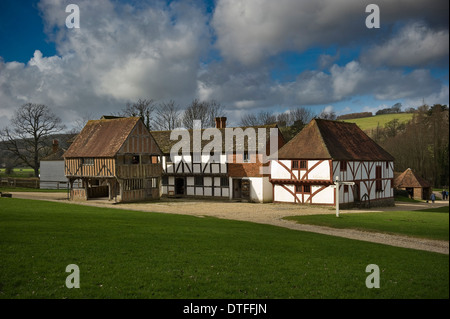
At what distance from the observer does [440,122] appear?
47250 mm

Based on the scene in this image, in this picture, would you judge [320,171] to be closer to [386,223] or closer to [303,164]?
[303,164]

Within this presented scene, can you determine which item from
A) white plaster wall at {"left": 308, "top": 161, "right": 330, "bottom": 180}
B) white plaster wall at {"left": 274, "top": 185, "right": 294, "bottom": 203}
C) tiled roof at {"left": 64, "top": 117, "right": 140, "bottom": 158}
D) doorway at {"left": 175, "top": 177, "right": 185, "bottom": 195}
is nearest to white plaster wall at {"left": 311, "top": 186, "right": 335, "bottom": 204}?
white plaster wall at {"left": 308, "top": 161, "right": 330, "bottom": 180}

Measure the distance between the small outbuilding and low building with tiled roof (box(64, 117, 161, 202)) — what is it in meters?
28.1

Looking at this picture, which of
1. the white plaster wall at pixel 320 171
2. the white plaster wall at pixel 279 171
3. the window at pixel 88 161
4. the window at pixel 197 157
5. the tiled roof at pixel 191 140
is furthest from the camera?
the window at pixel 197 157

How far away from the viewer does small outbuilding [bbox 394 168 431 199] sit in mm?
43500

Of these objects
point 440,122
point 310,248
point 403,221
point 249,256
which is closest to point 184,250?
point 249,256

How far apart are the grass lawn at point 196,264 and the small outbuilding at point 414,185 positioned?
3385 centimetres

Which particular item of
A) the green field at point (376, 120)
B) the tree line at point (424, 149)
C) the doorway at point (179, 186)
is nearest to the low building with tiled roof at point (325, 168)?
the doorway at point (179, 186)

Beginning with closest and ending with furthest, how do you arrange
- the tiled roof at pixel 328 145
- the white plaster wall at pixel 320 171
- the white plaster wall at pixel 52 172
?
1. the white plaster wall at pixel 320 171
2. the tiled roof at pixel 328 145
3. the white plaster wall at pixel 52 172

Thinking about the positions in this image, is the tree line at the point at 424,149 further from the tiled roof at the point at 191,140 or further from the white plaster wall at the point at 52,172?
the white plaster wall at the point at 52,172

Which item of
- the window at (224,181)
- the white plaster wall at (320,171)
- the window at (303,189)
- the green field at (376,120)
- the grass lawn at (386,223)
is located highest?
the green field at (376,120)

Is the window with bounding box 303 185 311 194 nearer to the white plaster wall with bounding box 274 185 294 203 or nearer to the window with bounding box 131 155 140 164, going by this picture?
the white plaster wall with bounding box 274 185 294 203

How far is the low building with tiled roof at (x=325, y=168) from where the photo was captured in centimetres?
3006

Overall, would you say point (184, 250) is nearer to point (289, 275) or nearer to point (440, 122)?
point (289, 275)
